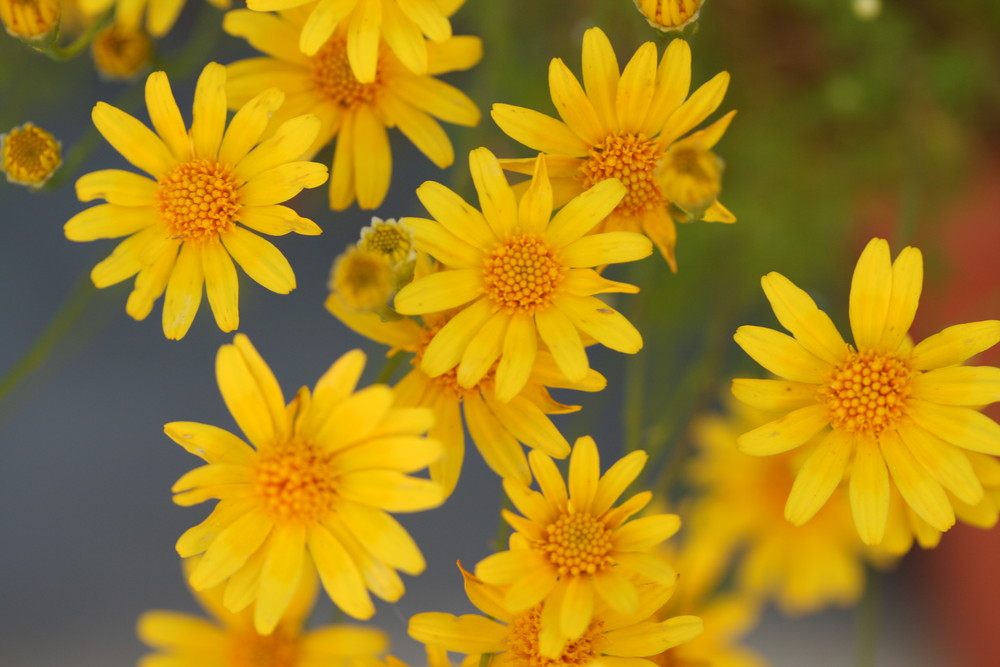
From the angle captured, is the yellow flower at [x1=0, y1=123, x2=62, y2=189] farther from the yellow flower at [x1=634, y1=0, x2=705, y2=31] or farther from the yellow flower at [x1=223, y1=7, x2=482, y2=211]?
the yellow flower at [x1=634, y1=0, x2=705, y2=31]

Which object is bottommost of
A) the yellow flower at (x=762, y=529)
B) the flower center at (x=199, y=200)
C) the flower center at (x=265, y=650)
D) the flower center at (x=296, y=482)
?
the flower center at (x=265, y=650)

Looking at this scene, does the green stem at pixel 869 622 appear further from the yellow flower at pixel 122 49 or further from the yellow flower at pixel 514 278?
the yellow flower at pixel 122 49

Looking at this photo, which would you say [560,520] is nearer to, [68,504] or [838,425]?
[838,425]

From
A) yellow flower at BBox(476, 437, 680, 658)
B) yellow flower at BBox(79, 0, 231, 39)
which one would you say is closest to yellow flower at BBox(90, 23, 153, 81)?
yellow flower at BBox(79, 0, 231, 39)

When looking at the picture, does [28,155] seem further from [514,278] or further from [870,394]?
[870,394]

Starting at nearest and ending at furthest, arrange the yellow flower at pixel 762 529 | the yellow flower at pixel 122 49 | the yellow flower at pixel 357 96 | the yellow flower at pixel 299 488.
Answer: the yellow flower at pixel 299 488 < the yellow flower at pixel 357 96 < the yellow flower at pixel 122 49 < the yellow flower at pixel 762 529

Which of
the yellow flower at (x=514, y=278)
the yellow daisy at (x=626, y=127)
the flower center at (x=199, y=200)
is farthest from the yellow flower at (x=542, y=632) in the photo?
the flower center at (x=199, y=200)

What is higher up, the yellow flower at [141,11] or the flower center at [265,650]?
the yellow flower at [141,11]
